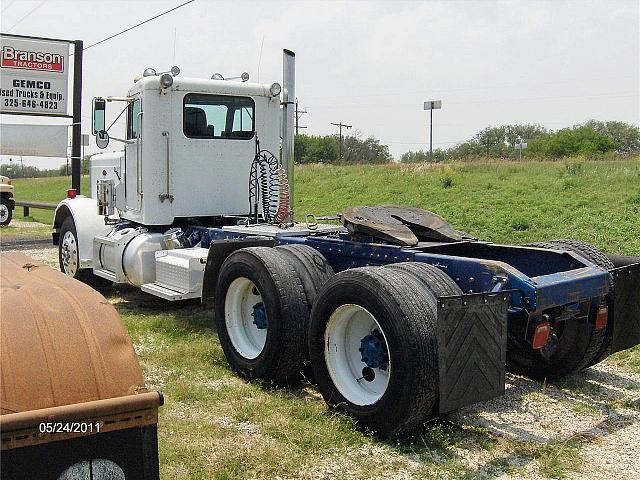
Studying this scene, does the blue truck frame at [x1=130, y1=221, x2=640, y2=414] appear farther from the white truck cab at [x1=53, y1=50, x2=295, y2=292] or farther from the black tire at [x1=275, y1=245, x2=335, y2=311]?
the white truck cab at [x1=53, y1=50, x2=295, y2=292]

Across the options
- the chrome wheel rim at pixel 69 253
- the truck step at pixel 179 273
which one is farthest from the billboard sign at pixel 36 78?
the truck step at pixel 179 273

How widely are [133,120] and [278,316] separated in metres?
4.21

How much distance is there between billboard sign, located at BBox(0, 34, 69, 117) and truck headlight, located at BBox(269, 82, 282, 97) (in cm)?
1060

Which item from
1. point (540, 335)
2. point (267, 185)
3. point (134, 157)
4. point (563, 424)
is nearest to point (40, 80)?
point (134, 157)

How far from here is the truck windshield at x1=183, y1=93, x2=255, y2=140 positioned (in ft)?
26.6

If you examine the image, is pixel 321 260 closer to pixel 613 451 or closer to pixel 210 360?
pixel 210 360

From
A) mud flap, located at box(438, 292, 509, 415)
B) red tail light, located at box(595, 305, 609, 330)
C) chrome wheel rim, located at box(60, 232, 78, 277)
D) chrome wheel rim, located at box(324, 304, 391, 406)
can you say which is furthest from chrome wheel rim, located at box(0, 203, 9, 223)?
mud flap, located at box(438, 292, 509, 415)

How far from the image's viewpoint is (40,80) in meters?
17.0

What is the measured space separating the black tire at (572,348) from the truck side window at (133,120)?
15.9 feet

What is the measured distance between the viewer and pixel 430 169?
972 inches

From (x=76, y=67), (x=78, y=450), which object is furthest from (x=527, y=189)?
(x=78, y=450)

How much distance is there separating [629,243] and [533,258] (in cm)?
732

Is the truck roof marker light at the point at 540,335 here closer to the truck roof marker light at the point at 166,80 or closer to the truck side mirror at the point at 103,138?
the truck roof marker light at the point at 166,80

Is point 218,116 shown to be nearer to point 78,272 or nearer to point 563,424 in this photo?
point 78,272
